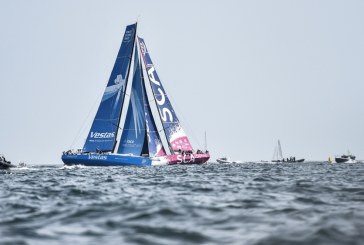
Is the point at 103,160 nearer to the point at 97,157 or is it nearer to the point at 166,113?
the point at 97,157

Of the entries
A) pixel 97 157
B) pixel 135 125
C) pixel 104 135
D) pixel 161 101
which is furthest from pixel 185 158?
pixel 97 157

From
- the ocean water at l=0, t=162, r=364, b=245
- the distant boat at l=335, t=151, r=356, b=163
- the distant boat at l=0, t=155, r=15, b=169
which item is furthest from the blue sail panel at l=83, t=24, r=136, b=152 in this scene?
the distant boat at l=335, t=151, r=356, b=163

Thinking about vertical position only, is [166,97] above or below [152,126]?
above

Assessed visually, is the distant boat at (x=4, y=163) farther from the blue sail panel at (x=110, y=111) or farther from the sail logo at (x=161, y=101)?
the sail logo at (x=161, y=101)

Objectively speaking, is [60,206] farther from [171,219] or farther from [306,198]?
[306,198]

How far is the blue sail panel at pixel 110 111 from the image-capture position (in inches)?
1986

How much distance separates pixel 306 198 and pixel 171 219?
15.2ft

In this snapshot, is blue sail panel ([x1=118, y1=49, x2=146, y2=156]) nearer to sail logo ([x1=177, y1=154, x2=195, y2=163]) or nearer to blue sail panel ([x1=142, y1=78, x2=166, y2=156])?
blue sail panel ([x1=142, y1=78, x2=166, y2=156])

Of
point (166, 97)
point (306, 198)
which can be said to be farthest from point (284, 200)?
point (166, 97)

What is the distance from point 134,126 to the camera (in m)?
53.0

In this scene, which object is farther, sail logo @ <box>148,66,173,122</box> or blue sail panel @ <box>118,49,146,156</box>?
sail logo @ <box>148,66,173,122</box>

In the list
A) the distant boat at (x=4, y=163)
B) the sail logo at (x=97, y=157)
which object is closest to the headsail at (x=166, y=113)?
the sail logo at (x=97, y=157)

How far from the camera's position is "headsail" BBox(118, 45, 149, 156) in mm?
51938

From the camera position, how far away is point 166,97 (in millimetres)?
58156
